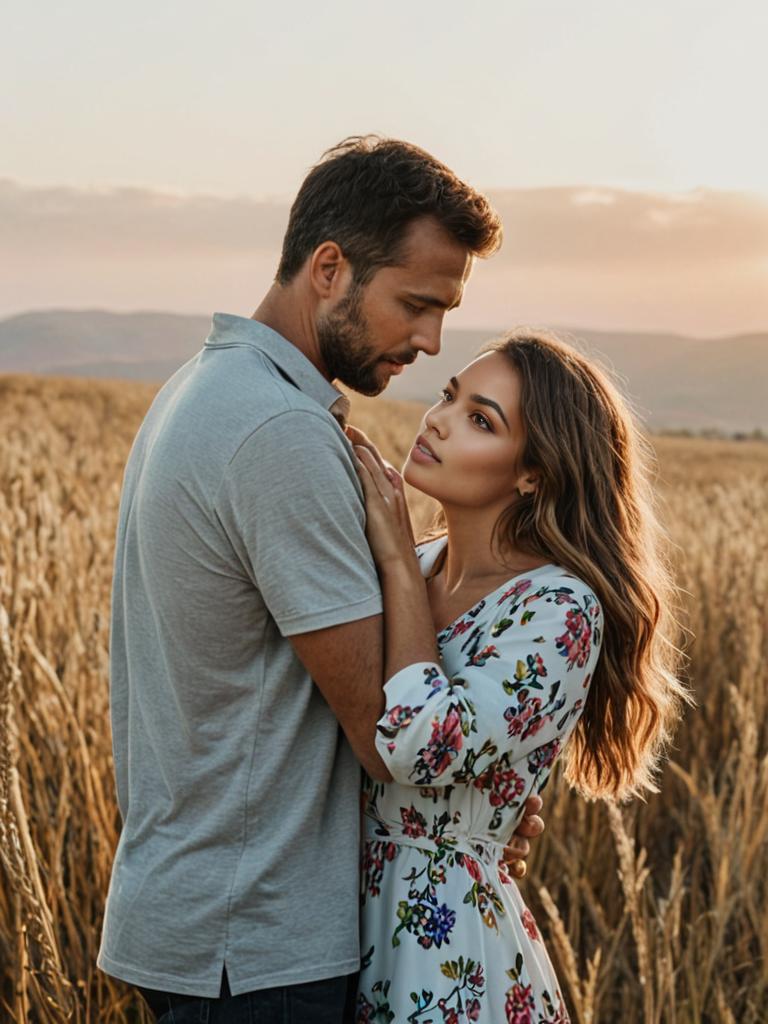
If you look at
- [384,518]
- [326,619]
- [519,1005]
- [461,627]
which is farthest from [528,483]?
[519,1005]

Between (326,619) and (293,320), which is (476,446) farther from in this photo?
(326,619)

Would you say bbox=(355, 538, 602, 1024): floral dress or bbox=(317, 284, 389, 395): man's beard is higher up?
bbox=(317, 284, 389, 395): man's beard

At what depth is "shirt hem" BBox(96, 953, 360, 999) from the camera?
160 centimetres

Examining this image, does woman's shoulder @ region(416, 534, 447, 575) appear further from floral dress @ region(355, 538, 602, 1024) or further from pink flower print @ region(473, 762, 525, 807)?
pink flower print @ region(473, 762, 525, 807)

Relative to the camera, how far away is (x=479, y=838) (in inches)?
72.6

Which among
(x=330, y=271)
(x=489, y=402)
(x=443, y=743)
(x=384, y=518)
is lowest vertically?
(x=443, y=743)

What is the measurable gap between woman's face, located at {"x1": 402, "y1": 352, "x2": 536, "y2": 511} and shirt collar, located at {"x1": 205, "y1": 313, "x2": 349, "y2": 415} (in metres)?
0.26

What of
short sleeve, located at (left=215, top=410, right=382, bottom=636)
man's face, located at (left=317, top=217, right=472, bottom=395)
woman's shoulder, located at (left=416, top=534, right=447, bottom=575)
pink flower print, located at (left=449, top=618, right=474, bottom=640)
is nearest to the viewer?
short sleeve, located at (left=215, top=410, right=382, bottom=636)

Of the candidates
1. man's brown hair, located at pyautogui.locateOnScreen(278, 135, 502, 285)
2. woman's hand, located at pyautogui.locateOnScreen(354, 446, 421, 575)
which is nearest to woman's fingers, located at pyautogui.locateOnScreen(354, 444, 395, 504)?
woman's hand, located at pyautogui.locateOnScreen(354, 446, 421, 575)

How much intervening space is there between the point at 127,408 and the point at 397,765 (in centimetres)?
2182

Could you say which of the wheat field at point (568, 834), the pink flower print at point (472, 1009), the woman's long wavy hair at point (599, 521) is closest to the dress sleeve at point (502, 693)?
the woman's long wavy hair at point (599, 521)

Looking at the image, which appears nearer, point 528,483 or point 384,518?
point 384,518

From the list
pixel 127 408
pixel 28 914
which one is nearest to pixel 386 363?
pixel 28 914

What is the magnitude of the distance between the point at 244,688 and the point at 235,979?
38cm
